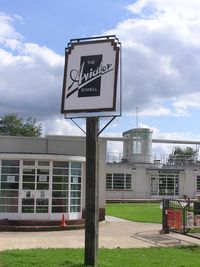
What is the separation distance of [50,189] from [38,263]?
476 inches

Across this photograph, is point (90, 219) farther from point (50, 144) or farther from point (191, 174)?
point (191, 174)

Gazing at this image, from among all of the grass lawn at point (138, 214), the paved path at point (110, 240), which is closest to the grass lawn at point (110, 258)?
the paved path at point (110, 240)

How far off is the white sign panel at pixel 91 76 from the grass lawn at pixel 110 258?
315 centimetres

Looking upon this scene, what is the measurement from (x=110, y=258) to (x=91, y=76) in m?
4.14

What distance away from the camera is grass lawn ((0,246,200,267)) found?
36.0 ft

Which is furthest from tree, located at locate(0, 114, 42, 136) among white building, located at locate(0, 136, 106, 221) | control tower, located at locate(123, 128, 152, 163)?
white building, located at locate(0, 136, 106, 221)

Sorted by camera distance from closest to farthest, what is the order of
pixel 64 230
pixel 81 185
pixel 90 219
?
1. pixel 90 219
2. pixel 64 230
3. pixel 81 185

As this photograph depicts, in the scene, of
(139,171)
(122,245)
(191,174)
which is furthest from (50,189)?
(191,174)

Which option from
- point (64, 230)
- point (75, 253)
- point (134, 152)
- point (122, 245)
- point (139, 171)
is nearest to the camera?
point (75, 253)

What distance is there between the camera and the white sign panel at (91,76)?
1073cm

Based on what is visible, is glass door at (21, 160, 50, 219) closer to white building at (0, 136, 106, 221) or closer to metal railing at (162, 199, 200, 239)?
white building at (0, 136, 106, 221)

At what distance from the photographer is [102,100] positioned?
10766 mm

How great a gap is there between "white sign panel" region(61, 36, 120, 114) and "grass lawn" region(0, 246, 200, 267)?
3147mm

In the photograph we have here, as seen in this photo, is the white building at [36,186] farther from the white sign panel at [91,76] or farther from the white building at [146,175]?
the white building at [146,175]
